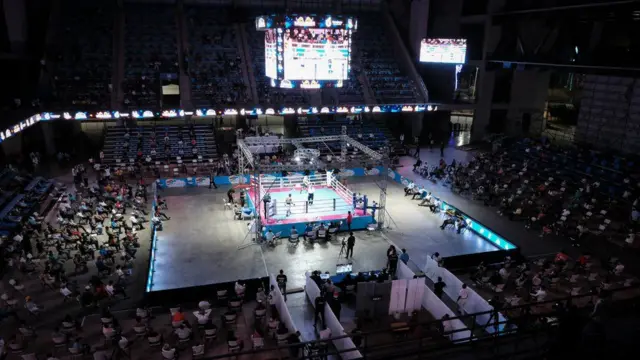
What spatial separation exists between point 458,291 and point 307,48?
17893 millimetres

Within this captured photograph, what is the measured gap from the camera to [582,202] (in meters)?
26.8

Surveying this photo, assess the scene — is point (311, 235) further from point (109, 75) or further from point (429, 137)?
point (109, 75)

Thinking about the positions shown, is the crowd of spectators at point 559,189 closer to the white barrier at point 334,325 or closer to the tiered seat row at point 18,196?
the white barrier at point 334,325

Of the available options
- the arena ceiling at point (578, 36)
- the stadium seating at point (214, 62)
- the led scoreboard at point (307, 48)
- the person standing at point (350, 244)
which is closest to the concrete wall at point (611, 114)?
the arena ceiling at point (578, 36)

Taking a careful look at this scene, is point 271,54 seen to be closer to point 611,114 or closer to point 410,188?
point 410,188

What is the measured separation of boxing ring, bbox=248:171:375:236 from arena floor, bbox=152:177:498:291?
3.46ft

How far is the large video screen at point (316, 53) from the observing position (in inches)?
1124

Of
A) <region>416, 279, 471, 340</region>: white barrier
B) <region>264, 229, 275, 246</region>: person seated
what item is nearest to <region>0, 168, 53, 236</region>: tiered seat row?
<region>264, 229, 275, 246</region>: person seated

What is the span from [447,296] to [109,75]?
36.2 meters

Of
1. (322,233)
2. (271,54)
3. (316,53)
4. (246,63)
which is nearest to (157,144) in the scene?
(246,63)

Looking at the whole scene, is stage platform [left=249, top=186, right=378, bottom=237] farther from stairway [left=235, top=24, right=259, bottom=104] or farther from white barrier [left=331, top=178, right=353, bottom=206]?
stairway [left=235, top=24, right=259, bottom=104]

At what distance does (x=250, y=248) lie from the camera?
2275cm

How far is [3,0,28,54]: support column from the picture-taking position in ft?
121

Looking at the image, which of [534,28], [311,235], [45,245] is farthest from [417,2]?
[45,245]
